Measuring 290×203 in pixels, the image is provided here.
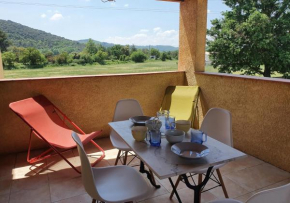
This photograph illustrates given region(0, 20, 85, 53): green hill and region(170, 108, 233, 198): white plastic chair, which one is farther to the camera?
region(0, 20, 85, 53): green hill

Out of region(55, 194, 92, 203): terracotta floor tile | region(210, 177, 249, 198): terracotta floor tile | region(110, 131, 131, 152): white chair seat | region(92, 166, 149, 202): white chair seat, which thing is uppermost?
region(110, 131, 131, 152): white chair seat

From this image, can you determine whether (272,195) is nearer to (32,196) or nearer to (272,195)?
(272,195)

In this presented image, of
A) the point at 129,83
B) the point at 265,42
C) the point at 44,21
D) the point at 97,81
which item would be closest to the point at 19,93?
the point at 97,81

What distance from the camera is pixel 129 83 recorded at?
157 inches

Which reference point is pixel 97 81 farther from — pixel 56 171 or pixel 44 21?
pixel 44 21

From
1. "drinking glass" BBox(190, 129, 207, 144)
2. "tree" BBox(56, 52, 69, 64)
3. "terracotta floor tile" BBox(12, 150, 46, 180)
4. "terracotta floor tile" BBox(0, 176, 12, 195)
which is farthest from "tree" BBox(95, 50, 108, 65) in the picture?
"drinking glass" BBox(190, 129, 207, 144)

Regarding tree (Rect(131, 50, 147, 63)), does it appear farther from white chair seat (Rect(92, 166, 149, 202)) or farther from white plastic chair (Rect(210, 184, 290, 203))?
white plastic chair (Rect(210, 184, 290, 203))

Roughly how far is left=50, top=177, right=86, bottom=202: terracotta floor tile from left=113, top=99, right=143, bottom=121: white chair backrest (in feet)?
2.83

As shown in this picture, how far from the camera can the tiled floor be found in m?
2.32

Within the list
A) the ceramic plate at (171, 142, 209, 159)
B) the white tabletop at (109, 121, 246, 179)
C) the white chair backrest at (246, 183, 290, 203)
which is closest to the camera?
the white chair backrest at (246, 183, 290, 203)

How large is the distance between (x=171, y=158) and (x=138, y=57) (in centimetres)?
678

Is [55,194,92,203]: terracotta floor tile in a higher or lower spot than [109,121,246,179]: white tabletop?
lower

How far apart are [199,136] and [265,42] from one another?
10.6 meters

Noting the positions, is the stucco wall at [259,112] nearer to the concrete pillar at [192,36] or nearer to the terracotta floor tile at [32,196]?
the concrete pillar at [192,36]
